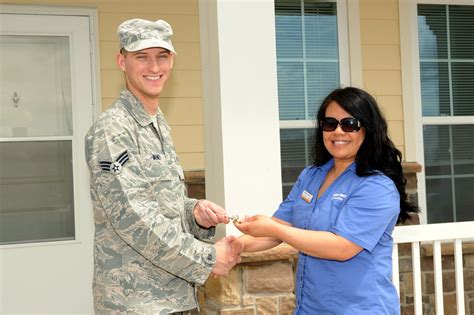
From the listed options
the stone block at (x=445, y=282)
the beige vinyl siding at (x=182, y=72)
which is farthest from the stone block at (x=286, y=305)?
the stone block at (x=445, y=282)

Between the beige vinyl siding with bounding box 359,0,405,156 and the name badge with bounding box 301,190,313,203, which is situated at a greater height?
the beige vinyl siding with bounding box 359,0,405,156

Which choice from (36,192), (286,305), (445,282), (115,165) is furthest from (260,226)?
(445,282)

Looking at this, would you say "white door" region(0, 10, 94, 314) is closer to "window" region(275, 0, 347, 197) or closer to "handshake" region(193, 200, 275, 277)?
"window" region(275, 0, 347, 197)

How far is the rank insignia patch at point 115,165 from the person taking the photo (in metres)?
2.16

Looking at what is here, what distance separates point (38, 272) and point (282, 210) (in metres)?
2.55

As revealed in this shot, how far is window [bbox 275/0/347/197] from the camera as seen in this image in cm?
508

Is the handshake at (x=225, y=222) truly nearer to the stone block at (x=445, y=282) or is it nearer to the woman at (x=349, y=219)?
the woman at (x=349, y=219)

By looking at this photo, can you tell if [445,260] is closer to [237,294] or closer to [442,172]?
[442,172]

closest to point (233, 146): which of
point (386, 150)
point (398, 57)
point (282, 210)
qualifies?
point (282, 210)

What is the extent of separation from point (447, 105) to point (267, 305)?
9.72ft

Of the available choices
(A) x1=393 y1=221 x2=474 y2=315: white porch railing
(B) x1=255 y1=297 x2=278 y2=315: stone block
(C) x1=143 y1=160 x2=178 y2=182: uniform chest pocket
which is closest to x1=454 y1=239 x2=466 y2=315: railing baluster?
(A) x1=393 y1=221 x2=474 y2=315: white porch railing

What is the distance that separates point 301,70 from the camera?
16.8 ft

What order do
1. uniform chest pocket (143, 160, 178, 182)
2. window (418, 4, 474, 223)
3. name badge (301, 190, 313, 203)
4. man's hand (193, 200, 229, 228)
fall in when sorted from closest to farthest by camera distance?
1. uniform chest pocket (143, 160, 178, 182)
2. name badge (301, 190, 313, 203)
3. man's hand (193, 200, 229, 228)
4. window (418, 4, 474, 223)

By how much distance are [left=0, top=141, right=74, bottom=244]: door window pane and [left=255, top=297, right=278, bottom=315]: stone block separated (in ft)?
6.28
